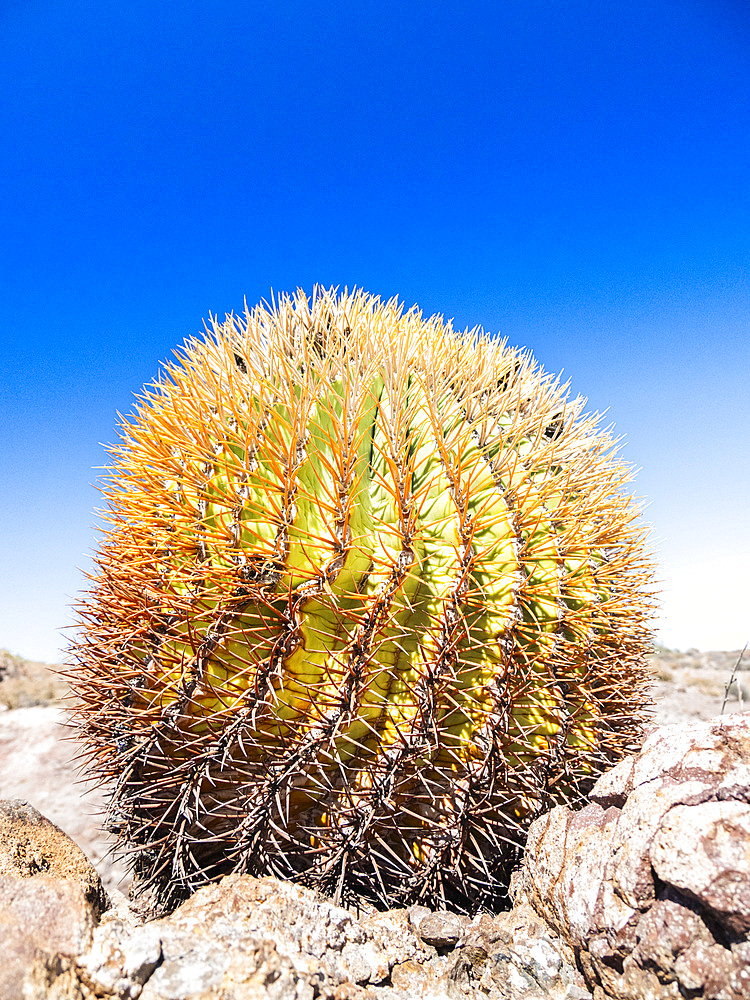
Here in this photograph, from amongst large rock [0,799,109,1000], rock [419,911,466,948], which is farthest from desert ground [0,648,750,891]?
rock [419,911,466,948]

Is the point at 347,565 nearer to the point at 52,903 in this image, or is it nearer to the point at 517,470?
the point at 517,470

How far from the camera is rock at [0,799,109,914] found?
7.93 feet

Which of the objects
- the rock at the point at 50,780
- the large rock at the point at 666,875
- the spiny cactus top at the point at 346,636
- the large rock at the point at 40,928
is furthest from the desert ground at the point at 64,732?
the large rock at the point at 666,875

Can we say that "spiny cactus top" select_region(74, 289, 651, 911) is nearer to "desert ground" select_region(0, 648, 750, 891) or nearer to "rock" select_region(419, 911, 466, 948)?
"rock" select_region(419, 911, 466, 948)

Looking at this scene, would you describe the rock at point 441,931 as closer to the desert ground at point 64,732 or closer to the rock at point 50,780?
the desert ground at point 64,732

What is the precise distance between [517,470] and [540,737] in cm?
109

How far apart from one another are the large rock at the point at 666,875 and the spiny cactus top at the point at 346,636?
45 cm

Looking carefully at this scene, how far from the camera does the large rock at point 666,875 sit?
1.63m

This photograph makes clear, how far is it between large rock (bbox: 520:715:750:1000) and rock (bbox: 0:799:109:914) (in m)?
1.67

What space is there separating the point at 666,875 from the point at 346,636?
123 centimetres

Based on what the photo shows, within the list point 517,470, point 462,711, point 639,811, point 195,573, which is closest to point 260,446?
point 195,573

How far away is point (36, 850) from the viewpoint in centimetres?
254

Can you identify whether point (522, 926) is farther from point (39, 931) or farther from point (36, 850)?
point (36, 850)

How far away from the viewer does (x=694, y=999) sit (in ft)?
5.44
